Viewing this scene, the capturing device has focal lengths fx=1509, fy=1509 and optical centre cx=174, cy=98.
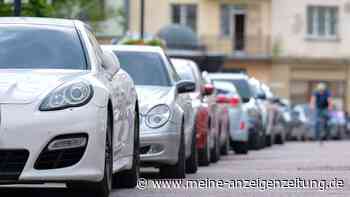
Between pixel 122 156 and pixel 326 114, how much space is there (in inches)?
1034

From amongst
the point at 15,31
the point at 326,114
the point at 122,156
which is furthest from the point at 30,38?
the point at 326,114

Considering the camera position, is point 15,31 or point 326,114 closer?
point 15,31

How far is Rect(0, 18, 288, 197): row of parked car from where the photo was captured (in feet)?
35.2

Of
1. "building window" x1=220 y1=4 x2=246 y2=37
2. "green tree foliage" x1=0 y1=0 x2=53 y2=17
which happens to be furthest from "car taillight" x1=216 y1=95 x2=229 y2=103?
"building window" x1=220 y1=4 x2=246 y2=37

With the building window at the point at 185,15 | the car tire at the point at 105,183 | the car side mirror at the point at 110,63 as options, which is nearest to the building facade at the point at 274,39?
the building window at the point at 185,15

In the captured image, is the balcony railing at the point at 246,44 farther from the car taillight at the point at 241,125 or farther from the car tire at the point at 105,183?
the car tire at the point at 105,183

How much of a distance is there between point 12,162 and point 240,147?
59.0 ft

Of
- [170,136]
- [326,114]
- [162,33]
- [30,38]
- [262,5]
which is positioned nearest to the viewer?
[30,38]

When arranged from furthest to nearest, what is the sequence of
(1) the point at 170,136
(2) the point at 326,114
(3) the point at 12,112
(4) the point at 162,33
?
1. (4) the point at 162,33
2. (2) the point at 326,114
3. (1) the point at 170,136
4. (3) the point at 12,112

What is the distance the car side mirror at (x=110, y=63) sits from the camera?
12.5 metres

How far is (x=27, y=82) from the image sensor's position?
11211 millimetres

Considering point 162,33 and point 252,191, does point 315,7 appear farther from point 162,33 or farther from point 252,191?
point 252,191

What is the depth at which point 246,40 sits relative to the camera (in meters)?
71.4

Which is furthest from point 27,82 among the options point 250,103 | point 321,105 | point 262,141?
point 321,105
